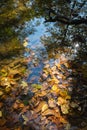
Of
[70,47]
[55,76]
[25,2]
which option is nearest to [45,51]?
[70,47]

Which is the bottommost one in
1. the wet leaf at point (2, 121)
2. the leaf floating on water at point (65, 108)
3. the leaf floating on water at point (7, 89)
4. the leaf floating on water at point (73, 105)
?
the leaf floating on water at point (7, 89)

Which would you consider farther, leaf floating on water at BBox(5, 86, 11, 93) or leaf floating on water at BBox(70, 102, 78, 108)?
leaf floating on water at BBox(5, 86, 11, 93)

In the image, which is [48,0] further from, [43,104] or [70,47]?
[43,104]

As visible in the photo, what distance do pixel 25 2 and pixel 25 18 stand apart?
1088 millimetres

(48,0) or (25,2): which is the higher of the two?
(48,0)

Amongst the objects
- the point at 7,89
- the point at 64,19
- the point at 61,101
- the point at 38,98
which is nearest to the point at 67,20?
the point at 64,19

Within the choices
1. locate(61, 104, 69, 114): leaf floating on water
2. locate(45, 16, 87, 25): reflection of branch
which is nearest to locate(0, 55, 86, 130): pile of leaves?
locate(61, 104, 69, 114): leaf floating on water

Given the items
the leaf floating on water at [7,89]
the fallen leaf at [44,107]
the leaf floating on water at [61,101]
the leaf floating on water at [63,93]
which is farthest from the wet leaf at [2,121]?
the leaf floating on water at [63,93]

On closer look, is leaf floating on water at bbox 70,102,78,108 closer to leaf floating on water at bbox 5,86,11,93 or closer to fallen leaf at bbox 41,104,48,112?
fallen leaf at bbox 41,104,48,112

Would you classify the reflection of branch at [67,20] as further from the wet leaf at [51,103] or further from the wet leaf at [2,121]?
the wet leaf at [2,121]

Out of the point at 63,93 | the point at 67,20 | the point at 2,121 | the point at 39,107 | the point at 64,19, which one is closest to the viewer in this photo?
the point at 2,121

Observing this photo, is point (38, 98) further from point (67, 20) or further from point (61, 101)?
point (67, 20)

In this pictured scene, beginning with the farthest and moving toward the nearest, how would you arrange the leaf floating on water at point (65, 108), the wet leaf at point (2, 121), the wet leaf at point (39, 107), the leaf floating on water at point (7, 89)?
the leaf floating on water at point (7, 89) → the wet leaf at point (39, 107) → the leaf floating on water at point (65, 108) → the wet leaf at point (2, 121)

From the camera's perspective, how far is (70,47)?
402 inches
